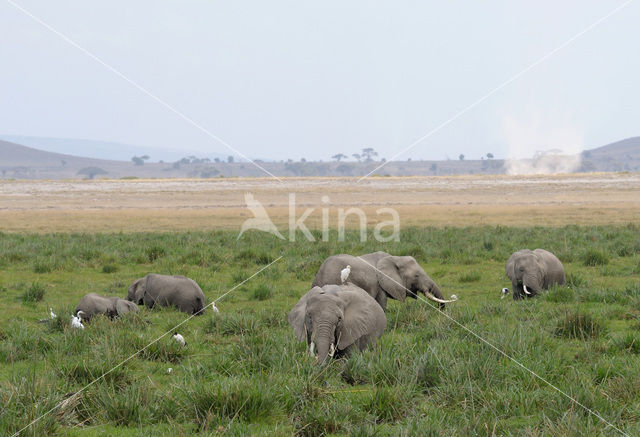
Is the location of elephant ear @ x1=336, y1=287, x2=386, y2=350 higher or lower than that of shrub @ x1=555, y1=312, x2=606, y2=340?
higher

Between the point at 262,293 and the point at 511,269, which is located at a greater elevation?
the point at 511,269

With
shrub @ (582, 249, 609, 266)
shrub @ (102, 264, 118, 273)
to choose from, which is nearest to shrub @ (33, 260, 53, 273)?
shrub @ (102, 264, 118, 273)

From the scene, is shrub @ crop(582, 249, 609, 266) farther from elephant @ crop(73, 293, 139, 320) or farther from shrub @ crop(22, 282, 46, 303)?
shrub @ crop(22, 282, 46, 303)

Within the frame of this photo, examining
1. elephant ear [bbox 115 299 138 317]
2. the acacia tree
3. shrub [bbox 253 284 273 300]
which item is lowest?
the acacia tree

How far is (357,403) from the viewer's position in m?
5.86

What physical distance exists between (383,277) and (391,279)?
128 mm

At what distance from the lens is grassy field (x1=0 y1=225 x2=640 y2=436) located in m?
5.36

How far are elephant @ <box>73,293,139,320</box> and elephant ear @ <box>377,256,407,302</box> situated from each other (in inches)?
150

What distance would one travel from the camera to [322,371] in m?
6.28

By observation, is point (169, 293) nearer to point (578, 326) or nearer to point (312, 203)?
point (578, 326)

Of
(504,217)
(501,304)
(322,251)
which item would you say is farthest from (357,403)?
(504,217)

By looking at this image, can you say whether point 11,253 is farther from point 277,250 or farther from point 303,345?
point 303,345

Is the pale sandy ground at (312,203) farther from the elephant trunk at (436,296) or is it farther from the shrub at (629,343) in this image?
the shrub at (629,343)

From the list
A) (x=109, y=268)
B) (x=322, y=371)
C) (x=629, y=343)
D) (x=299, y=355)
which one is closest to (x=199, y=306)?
(x=299, y=355)
